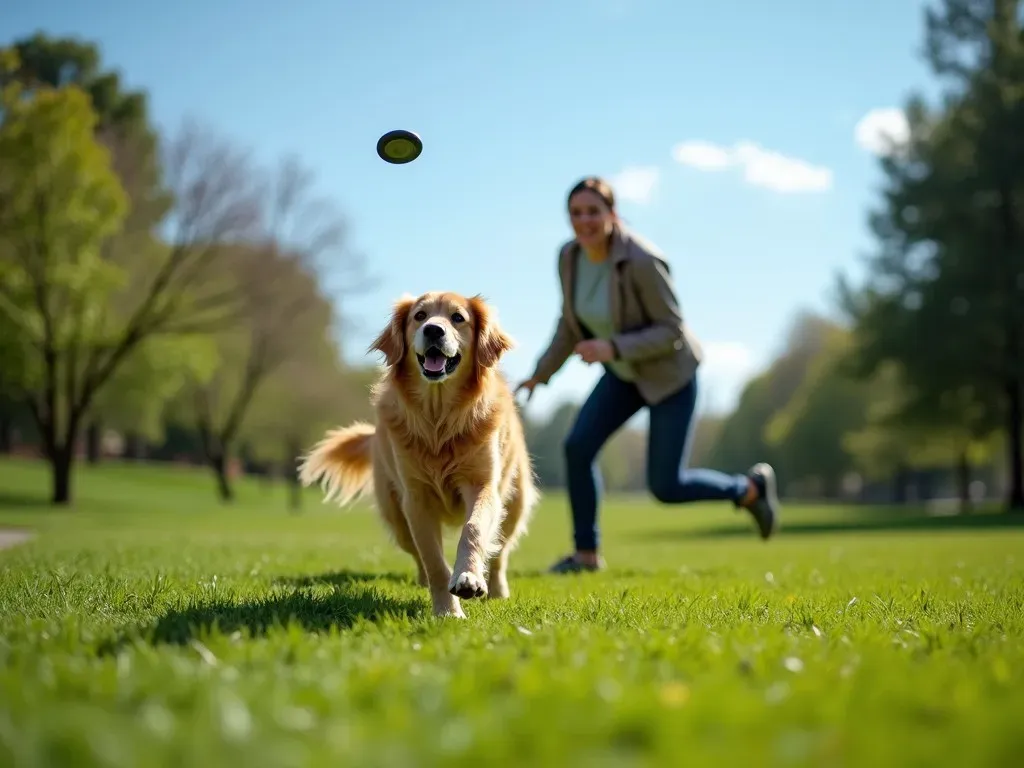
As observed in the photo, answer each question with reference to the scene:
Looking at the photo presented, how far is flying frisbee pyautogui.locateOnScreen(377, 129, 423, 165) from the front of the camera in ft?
17.2

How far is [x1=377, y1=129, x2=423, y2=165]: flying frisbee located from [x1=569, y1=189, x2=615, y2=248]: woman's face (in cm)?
150

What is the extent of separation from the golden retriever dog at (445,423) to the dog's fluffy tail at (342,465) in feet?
3.77

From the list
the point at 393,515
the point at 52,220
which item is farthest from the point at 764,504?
the point at 52,220

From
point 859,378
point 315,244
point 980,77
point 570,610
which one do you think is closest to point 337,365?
point 315,244

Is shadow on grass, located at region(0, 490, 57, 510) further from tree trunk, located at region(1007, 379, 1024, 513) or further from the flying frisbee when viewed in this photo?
tree trunk, located at region(1007, 379, 1024, 513)

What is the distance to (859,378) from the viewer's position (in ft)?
89.5

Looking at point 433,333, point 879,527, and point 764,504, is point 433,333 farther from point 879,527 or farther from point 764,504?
point 879,527

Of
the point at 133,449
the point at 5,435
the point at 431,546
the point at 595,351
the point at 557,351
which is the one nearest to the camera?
the point at 431,546

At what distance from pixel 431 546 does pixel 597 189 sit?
126 inches

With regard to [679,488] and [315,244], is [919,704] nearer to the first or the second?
[679,488]

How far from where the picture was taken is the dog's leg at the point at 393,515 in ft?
17.5

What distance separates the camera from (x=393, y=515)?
5.39 meters

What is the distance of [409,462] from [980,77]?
2810cm

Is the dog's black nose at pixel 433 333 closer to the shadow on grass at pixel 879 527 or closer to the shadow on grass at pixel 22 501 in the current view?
the shadow on grass at pixel 879 527
